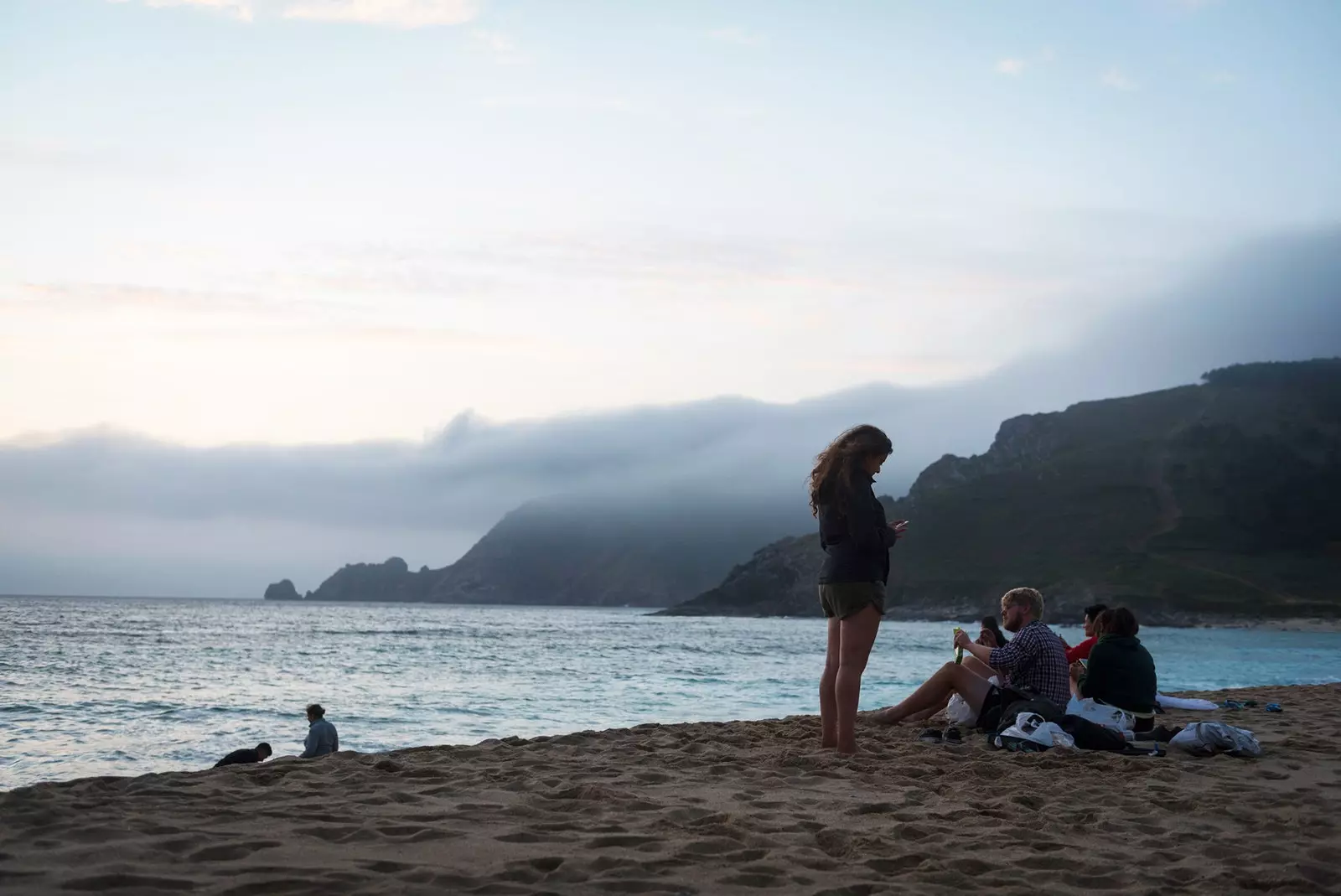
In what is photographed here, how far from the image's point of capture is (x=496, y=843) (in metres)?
4.11

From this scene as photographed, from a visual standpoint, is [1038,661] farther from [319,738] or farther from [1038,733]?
[319,738]

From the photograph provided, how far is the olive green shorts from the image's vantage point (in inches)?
268

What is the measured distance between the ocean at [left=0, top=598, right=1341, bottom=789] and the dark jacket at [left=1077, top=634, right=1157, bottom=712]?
319 inches

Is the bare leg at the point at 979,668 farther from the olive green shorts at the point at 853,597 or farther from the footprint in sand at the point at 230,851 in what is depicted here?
the footprint in sand at the point at 230,851

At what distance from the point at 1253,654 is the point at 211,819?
46443 millimetres

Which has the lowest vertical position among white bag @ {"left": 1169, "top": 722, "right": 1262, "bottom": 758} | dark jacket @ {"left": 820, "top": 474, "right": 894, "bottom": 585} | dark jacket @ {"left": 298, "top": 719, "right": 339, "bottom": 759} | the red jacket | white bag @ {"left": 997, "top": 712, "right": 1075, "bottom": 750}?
dark jacket @ {"left": 298, "top": 719, "right": 339, "bottom": 759}

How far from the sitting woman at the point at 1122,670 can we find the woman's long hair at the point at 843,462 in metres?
2.96

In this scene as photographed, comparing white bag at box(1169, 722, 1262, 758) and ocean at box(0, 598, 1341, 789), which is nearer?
white bag at box(1169, 722, 1262, 758)

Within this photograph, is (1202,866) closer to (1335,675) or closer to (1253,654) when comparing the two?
(1335,675)

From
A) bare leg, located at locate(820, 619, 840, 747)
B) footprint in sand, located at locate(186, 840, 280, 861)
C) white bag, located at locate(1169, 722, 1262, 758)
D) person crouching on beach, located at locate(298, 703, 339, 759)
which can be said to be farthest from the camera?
person crouching on beach, located at locate(298, 703, 339, 759)

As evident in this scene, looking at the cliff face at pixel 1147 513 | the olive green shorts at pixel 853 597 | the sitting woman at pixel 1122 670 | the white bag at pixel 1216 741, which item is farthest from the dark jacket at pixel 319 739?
the cliff face at pixel 1147 513

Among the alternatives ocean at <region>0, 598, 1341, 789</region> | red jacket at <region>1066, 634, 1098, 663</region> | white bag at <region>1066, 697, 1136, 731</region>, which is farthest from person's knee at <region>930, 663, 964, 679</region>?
ocean at <region>0, 598, 1341, 789</region>

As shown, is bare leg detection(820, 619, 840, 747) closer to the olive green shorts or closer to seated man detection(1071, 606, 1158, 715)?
the olive green shorts

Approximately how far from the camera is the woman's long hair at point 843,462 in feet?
22.6
